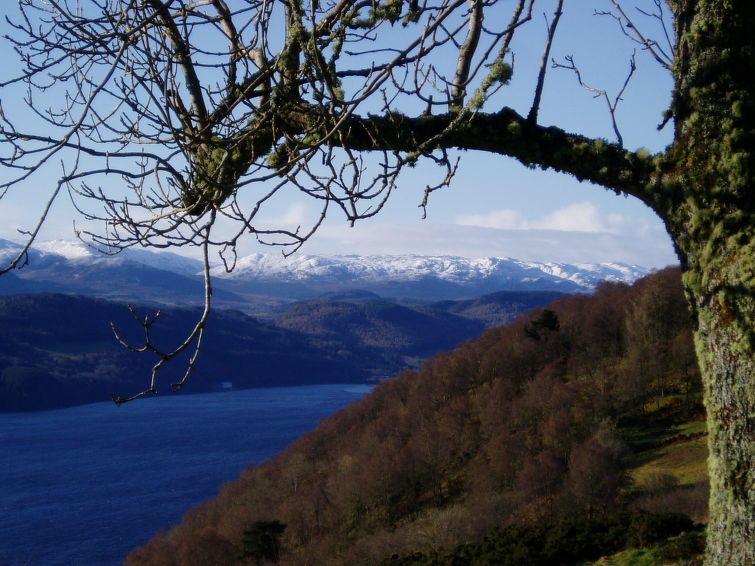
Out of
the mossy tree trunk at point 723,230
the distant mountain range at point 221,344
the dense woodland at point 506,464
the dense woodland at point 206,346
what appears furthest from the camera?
the distant mountain range at point 221,344

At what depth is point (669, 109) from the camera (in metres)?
2.00

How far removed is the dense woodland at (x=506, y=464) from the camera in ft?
46.6

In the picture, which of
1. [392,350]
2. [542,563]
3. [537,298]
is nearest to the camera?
[542,563]

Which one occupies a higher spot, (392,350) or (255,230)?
(255,230)

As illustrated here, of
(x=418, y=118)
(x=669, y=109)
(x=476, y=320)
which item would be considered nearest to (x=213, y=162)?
(x=418, y=118)

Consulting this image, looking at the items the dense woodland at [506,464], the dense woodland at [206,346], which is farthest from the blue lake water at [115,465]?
the dense woodland at [206,346]

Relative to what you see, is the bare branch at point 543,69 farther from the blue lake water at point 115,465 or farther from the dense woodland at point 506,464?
the blue lake water at point 115,465

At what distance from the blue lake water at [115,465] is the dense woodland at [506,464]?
17.4ft

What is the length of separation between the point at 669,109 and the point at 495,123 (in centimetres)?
51

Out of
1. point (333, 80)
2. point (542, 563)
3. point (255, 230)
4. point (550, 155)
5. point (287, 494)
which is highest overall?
point (333, 80)

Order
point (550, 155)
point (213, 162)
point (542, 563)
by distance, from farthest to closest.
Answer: point (542, 563) < point (213, 162) < point (550, 155)

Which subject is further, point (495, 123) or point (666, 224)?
point (495, 123)

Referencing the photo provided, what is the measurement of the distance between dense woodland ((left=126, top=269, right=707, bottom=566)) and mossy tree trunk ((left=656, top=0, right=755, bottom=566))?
716cm

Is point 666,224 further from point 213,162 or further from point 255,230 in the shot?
point 213,162
